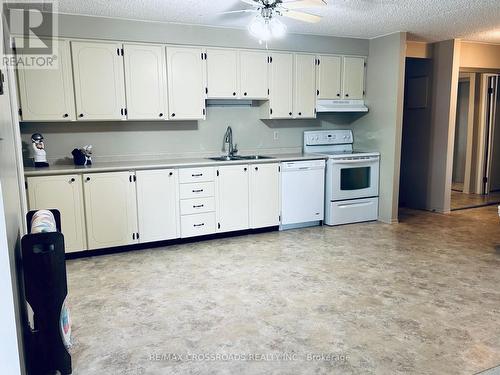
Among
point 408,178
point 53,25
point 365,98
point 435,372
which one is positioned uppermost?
point 53,25

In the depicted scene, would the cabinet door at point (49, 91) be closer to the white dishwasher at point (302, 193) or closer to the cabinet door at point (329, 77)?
the white dishwasher at point (302, 193)

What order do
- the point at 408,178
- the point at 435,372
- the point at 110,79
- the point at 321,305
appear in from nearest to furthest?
the point at 435,372 → the point at 321,305 → the point at 110,79 → the point at 408,178

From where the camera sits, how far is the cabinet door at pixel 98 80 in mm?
4094

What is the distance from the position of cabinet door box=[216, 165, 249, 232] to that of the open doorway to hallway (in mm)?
3633

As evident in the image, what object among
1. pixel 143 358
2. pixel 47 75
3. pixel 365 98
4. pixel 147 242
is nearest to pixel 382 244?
pixel 365 98

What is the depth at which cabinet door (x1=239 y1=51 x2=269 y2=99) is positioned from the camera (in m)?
4.84

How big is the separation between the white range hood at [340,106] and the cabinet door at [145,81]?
2.04 meters

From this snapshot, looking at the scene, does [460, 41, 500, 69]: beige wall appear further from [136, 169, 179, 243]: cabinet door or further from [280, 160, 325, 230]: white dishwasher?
[136, 169, 179, 243]: cabinet door

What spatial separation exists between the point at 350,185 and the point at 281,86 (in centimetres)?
153

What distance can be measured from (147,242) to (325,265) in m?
1.88

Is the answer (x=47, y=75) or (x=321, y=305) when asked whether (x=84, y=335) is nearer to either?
(x=321, y=305)

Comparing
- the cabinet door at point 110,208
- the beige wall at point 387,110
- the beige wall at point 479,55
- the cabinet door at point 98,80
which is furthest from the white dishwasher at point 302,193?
the beige wall at point 479,55

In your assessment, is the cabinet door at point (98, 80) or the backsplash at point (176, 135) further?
the backsplash at point (176, 135)

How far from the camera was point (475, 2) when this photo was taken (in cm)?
379
